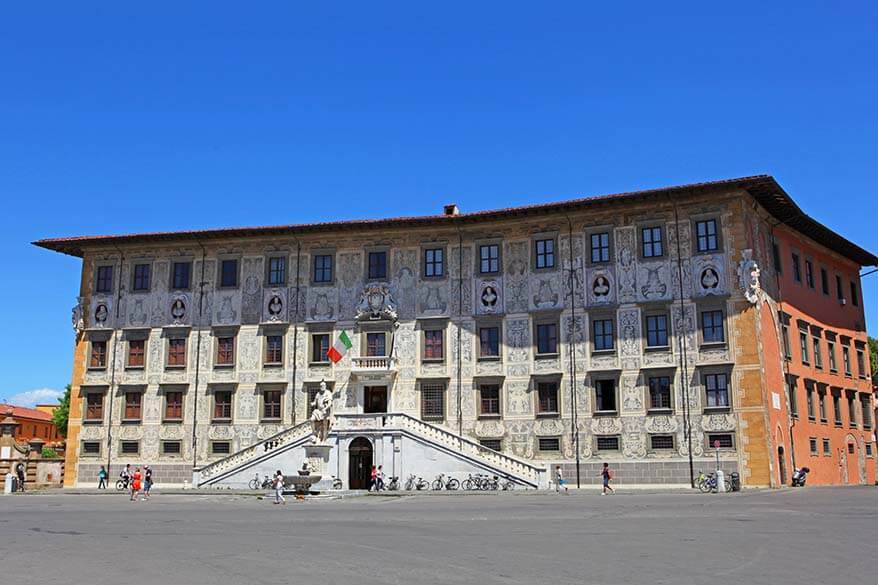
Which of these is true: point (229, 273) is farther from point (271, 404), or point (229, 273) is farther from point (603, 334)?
point (603, 334)

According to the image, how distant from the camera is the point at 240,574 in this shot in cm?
1126

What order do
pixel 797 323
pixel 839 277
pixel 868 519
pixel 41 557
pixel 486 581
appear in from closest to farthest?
pixel 486 581 → pixel 41 557 → pixel 868 519 → pixel 797 323 → pixel 839 277

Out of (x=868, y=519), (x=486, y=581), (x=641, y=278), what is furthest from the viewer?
(x=641, y=278)

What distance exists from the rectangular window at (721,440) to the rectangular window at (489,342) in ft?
31.9

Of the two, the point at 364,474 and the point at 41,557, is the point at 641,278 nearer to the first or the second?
the point at 364,474

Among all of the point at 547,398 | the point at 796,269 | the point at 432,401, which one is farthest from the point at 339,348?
the point at 796,269

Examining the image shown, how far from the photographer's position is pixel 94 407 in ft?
144

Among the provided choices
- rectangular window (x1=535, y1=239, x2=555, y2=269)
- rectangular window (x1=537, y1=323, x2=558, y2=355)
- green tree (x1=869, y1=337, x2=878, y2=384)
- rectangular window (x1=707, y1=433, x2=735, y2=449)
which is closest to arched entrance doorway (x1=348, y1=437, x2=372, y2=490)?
rectangular window (x1=537, y1=323, x2=558, y2=355)

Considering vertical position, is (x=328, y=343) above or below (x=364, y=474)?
above

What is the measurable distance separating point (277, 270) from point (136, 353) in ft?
26.8

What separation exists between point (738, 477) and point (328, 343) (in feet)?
61.8

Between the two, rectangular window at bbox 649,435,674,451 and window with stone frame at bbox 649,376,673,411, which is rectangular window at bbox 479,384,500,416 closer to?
window with stone frame at bbox 649,376,673,411

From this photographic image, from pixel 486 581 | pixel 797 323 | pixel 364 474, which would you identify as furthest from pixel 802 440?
pixel 486 581

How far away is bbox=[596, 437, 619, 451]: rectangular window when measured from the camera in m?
37.3
